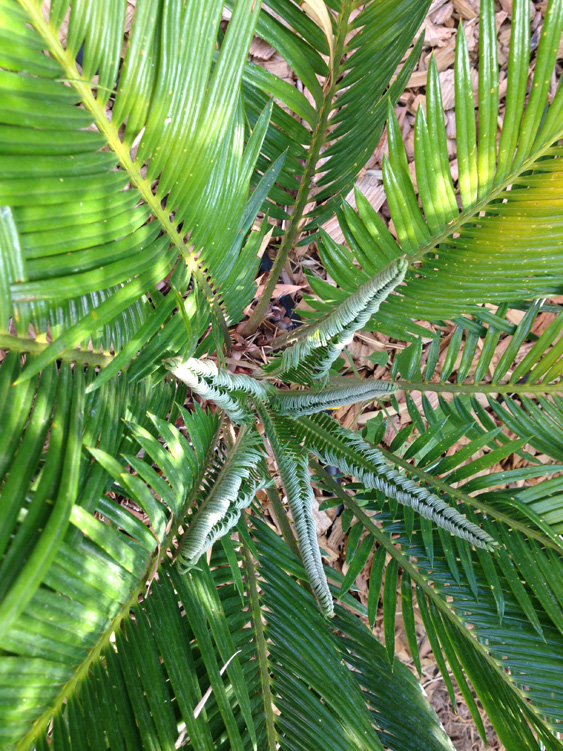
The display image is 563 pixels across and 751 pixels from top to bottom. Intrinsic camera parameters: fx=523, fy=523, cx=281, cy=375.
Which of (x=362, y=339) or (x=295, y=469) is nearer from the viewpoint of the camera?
(x=295, y=469)

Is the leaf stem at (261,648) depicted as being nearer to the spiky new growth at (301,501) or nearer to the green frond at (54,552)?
the spiky new growth at (301,501)

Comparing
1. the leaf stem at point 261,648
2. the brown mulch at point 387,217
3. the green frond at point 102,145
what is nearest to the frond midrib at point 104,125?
the green frond at point 102,145

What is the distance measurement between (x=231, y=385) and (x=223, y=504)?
0.18 m

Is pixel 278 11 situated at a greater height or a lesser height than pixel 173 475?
greater

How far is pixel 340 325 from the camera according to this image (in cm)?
64

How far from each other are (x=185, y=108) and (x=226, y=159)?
0.38 feet

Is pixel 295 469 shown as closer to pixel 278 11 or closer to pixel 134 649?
pixel 134 649

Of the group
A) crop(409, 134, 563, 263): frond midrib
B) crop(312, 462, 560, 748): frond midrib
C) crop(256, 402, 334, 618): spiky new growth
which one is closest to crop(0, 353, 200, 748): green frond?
crop(256, 402, 334, 618): spiky new growth

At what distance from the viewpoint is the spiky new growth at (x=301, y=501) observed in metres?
0.73

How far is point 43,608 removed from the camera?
1.63 ft

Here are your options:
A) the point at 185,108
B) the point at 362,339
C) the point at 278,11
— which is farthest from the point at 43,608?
the point at 362,339

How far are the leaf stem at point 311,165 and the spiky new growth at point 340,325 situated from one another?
0.26 m

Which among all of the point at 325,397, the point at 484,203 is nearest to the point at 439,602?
the point at 325,397

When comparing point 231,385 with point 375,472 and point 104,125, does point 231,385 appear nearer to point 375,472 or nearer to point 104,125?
point 375,472
